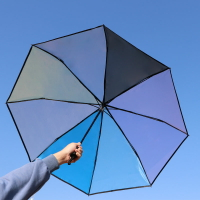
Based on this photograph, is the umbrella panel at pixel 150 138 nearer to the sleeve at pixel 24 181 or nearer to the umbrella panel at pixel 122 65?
the umbrella panel at pixel 122 65

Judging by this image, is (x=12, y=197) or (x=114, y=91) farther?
(x=114, y=91)

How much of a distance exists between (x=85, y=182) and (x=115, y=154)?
820mm

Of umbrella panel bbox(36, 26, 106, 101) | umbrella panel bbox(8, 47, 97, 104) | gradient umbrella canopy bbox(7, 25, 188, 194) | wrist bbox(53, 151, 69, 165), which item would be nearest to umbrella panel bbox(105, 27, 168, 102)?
gradient umbrella canopy bbox(7, 25, 188, 194)

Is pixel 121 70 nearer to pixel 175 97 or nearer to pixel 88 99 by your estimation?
pixel 88 99

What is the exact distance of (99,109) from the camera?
5.62 meters

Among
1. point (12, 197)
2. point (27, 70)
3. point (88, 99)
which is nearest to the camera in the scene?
point (12, 197)

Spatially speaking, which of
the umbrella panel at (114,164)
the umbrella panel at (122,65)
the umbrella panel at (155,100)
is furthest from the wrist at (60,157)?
the umbrella panel at (114,164)

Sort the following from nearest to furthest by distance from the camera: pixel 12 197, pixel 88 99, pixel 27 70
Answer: pixel 12 197 → pixel 27 70 → pixel 88 99

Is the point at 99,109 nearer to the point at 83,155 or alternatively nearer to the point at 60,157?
the point at 83,155

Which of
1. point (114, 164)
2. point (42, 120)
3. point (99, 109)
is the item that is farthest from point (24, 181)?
point (114, 164)

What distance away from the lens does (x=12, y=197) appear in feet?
4.04

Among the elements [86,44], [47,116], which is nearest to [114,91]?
[86,44]

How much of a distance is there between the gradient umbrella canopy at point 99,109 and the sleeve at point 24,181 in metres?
3.90

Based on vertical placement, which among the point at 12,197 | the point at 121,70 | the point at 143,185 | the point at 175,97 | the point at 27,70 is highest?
the point at 27,70
